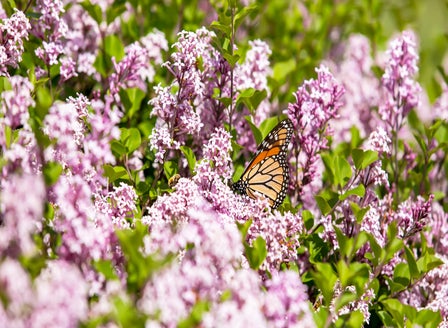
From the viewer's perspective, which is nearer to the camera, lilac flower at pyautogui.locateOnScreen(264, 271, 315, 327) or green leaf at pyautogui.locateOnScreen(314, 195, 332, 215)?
lilac flower at pyautogui.locateOnScreen(264, 271, 315, 327)

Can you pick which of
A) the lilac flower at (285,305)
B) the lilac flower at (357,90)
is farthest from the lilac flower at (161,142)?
the lilac flower at (357,90)

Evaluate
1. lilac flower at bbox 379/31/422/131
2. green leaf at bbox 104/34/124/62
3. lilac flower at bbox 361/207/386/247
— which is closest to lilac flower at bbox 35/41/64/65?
green leaf at bbox 104/34/124/62

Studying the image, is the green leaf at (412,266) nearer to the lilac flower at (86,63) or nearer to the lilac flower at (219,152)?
the lilac flower at (219,152)

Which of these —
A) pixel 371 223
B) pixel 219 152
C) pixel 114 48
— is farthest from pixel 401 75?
pixel 114 48

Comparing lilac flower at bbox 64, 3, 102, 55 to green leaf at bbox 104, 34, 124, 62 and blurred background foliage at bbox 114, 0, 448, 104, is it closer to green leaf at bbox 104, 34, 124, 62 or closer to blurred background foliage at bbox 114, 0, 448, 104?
green leaf at bbox 104, 34, 124, 62

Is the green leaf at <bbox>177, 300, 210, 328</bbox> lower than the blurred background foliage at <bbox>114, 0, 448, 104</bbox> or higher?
lower

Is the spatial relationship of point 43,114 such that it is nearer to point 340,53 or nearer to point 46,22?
point 46,22

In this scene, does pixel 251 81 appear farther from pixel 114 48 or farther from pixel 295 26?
pixel 295 26
